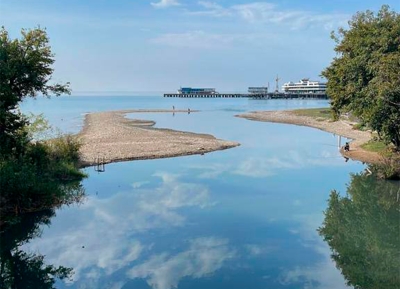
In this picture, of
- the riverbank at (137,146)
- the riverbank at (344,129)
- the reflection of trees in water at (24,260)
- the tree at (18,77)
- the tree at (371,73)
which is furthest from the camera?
the riverbank at (344,129)

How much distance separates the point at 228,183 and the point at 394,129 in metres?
11.8

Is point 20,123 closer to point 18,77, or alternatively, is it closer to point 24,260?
point 18,77

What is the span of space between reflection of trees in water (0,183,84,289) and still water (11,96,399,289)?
1.28ft

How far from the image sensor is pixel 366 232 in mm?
19859

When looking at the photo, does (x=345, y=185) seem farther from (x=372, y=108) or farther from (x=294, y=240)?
(x=294, y=240)

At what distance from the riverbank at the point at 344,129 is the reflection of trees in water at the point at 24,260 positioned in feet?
79.9

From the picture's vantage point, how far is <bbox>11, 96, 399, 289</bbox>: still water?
1544 cm

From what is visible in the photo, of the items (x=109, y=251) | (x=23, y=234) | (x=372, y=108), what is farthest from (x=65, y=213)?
(x=372, y=108)

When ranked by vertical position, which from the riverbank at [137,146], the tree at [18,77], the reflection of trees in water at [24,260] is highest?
the tree at [18,77]

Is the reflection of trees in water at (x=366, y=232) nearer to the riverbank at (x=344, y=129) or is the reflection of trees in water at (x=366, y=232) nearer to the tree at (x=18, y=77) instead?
the riverbank at (x=344, y=129)

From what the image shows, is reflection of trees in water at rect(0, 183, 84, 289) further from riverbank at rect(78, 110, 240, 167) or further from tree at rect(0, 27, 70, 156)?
riverbank at rect(78, 110, 240, 167)

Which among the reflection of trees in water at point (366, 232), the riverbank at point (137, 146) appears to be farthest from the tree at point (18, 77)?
the reflection of trees in water at point (366, 232)

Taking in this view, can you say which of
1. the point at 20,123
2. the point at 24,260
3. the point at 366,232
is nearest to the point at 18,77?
the point at 20,123

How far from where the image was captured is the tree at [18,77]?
20.0 meters
